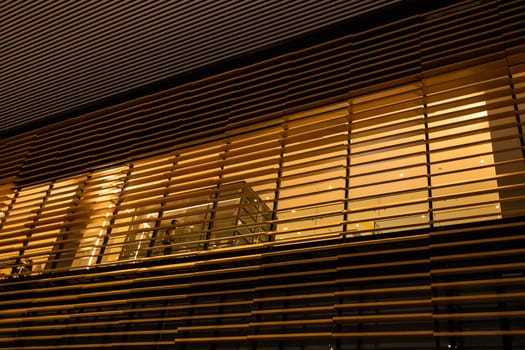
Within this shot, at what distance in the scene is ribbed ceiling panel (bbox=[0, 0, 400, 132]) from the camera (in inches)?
218

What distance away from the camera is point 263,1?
541 centimetres

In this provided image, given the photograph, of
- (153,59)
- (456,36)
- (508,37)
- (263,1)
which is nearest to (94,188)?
(153,59)

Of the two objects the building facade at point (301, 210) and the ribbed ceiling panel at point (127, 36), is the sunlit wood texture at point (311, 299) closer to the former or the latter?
the building facade at point (301, 210)

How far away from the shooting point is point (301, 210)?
4832 mm

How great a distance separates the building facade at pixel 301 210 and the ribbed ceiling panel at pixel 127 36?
Result: 245mm

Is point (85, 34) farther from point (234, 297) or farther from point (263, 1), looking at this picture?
point (234, 297)

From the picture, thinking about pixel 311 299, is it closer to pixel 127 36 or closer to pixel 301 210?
pixel 301 210

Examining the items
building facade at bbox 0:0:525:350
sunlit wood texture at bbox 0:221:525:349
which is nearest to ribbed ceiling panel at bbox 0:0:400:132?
building facade at bbox 0:0:525:350

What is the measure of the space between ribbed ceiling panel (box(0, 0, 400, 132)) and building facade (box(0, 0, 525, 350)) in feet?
0.80

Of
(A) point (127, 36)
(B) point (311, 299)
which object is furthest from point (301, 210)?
(A) point (127, 36)

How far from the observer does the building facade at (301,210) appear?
3.48 m

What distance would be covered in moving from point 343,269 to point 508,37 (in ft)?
8.90

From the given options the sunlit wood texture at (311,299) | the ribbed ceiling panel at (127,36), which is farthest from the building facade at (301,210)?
the ribbed ceiling panel at (127,36)

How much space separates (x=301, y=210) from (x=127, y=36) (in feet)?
10.5
